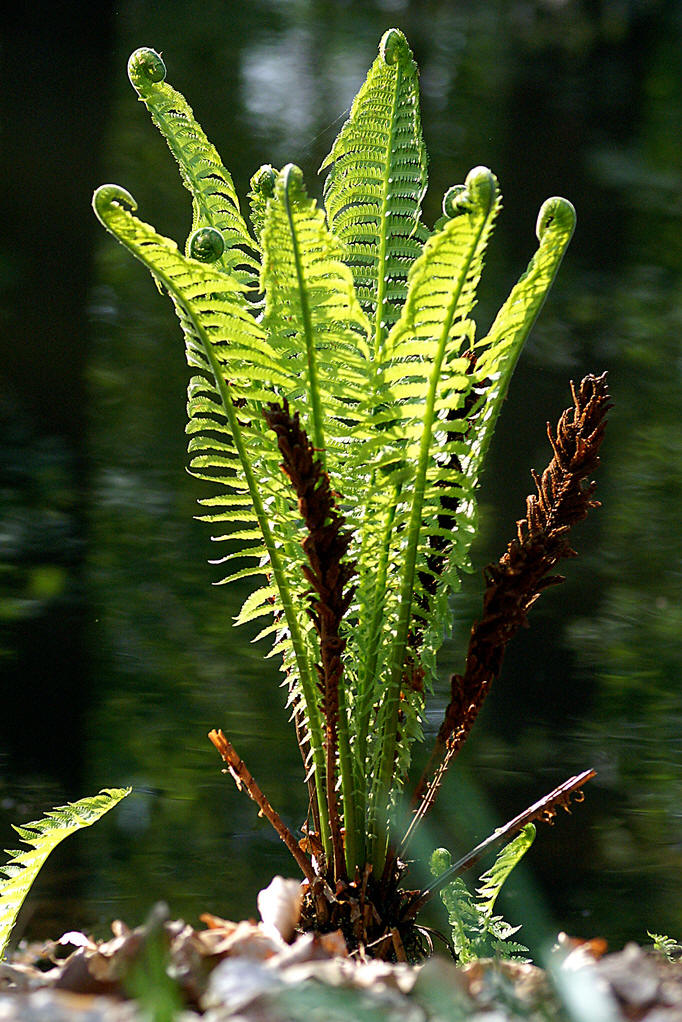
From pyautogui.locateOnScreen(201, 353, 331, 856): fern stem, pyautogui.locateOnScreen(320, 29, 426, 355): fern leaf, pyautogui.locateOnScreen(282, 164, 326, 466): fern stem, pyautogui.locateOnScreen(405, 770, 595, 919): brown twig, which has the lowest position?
pyautogui.locateOnScreen(405, 770, 595, 919): brown twig

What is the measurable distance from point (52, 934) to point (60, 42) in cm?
192

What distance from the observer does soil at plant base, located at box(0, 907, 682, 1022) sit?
36cm

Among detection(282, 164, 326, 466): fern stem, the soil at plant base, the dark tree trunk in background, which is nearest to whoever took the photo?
the soil at plant base

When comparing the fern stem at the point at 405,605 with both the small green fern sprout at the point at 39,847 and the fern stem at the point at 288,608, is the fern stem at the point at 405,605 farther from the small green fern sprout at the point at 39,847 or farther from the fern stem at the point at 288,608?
the small green fern sprout at the point at 39,847

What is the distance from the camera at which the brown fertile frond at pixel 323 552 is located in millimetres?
511

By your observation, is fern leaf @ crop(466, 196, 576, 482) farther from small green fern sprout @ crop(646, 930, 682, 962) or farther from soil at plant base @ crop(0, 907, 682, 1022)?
small green fern sprout @ crop(646, 930, 682, 962)

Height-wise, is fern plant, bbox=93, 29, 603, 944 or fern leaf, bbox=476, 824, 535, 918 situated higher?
fern plant, bbox=93, 29, 603, 944

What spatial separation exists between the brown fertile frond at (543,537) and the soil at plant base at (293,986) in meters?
0.17

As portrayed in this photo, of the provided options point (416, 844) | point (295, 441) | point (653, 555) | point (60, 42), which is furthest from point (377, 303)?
point (60, 42)

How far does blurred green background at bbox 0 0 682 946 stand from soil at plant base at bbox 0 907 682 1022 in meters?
0.37

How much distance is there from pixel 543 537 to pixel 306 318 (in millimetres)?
187

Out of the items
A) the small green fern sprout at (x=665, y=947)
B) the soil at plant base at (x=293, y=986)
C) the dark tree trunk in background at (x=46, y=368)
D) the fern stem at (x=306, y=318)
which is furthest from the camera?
the dark tree trunk in background at (x=46, y=368)

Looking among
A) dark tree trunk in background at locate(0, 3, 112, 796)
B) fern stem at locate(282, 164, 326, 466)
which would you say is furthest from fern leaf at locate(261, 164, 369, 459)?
dark tree trunk in background at locate(0, 3, 112, 796)

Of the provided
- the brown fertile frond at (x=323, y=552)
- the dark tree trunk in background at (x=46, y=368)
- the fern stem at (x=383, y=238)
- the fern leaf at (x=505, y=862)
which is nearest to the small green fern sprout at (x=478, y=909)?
the fern leaf at (x=505, y=862)
